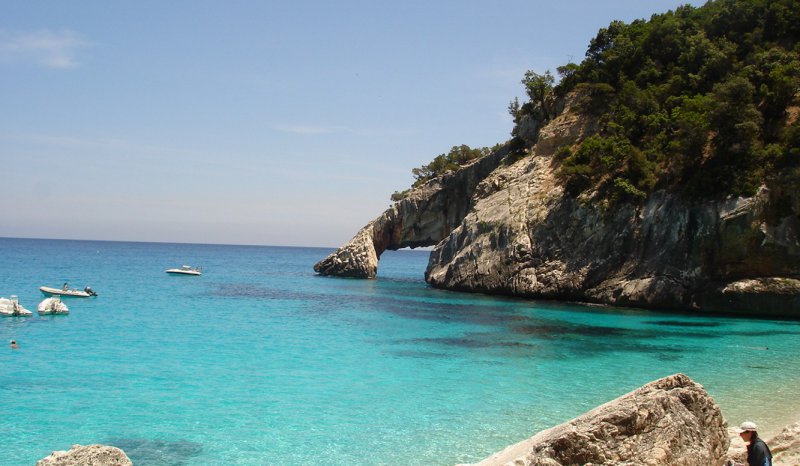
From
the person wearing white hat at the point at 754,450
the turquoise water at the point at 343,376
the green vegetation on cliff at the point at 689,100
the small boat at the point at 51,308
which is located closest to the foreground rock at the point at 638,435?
the person wearing white hat at the point at 754,450

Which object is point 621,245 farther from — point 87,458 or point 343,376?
point 87,458

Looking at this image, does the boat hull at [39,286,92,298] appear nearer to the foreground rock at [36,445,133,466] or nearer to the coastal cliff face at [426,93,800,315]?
the coastal cliff face at [426,93,800,315]

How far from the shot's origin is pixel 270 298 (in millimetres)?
44938

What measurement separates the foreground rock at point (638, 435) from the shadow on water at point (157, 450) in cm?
686

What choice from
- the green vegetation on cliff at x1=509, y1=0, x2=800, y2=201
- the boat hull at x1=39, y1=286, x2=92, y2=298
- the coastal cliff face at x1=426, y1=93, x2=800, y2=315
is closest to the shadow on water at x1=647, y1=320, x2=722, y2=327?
the coastal cliff face at x1=426, y1=93, x2=800, y2=315

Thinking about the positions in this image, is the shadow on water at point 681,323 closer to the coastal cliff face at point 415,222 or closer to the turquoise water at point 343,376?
the turquoise water at point 343,376

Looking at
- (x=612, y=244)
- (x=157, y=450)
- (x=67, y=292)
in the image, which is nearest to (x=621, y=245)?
(x=612, y=244)

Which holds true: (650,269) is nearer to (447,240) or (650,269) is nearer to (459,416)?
(447,240)

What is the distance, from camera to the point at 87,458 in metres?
7.54

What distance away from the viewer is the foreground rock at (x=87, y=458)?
7.48 m

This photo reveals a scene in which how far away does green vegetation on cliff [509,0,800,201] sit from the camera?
36.4 m

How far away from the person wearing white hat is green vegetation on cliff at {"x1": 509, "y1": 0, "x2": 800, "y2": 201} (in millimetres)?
32059

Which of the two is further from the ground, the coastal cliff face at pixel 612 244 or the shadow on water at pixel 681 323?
the coastal cliff face at pixel 612 244

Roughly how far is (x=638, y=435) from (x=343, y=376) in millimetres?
13005
